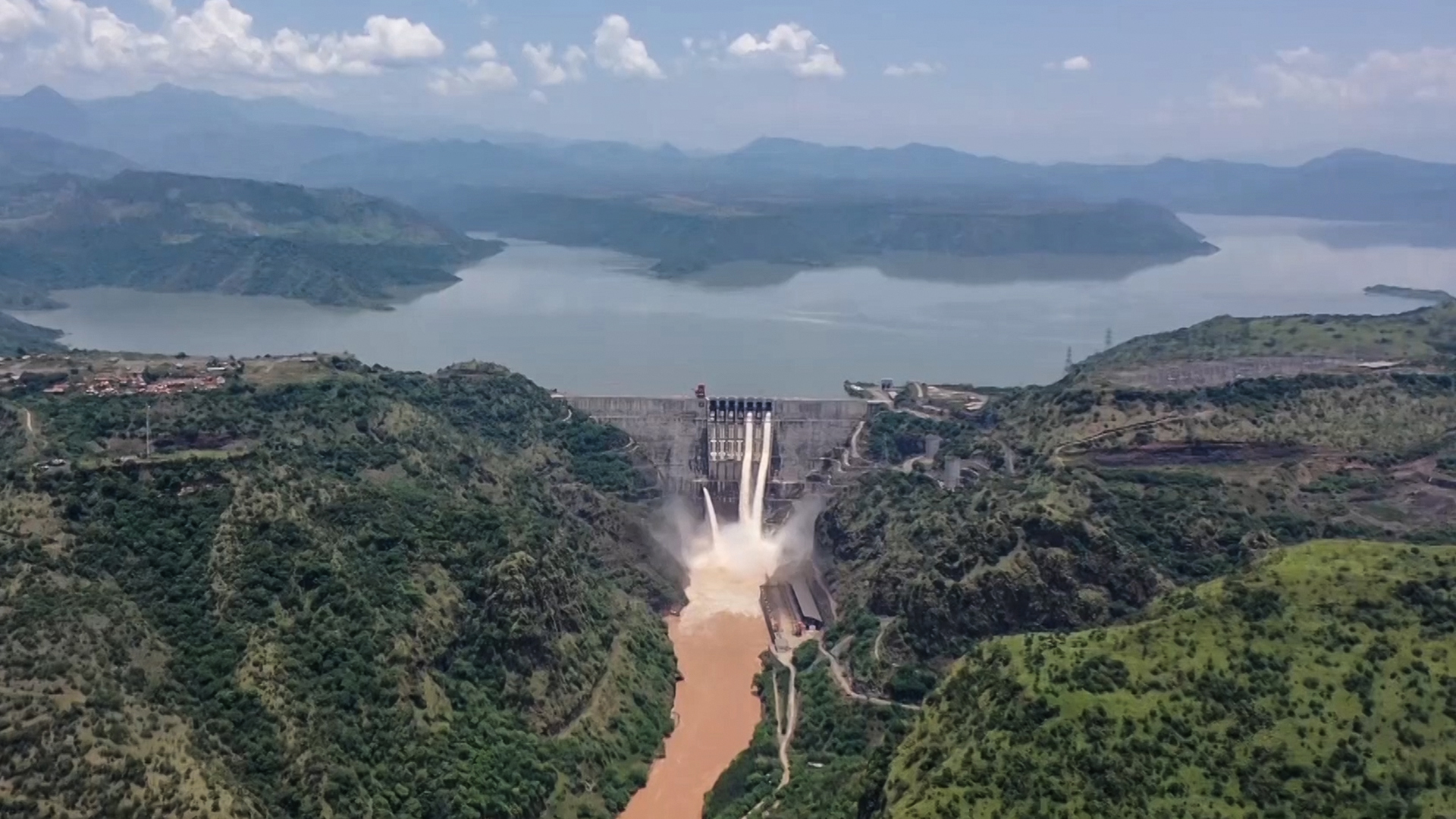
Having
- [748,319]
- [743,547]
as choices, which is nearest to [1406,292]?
[748,319]

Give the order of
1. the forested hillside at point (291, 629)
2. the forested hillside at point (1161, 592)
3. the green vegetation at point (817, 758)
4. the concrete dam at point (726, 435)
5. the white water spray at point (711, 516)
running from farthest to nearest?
the concrete dam at point (726, 435), the white water spray at point (711, 516), the green vegetation at point (817, 758), the forested hillside at point (291, 629), the forested hillside at point (1161, 592)

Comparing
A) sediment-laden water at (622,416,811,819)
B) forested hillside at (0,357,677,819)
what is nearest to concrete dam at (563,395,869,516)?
sediment-laden water at (622,416,811,819)

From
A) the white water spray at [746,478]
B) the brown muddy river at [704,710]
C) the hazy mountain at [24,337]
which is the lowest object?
the brown muddy river at [704,710]

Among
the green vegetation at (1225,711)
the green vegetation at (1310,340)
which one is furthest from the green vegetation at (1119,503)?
the green vegetation at (1310,340)

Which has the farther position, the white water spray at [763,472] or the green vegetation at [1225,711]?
the white water spray at [763,472]

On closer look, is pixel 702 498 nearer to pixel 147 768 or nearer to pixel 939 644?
pixel 939 644

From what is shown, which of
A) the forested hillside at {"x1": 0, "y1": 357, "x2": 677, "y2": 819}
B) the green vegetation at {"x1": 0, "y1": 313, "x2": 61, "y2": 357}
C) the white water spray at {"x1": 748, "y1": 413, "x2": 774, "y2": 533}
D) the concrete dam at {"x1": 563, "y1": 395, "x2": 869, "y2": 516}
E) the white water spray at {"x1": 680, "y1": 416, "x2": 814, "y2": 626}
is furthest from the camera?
the green vegetation at {"x1": 0, "y1": 313, "x2": 61, "y2": 357}

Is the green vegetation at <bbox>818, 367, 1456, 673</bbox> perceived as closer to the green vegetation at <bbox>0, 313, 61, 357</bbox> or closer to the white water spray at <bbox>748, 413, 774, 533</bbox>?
the white water spray at <bbox>748, 413, 774, 533</bbox>

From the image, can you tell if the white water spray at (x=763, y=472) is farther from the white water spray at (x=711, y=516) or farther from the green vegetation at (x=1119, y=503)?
the green vegetation at (x=1119, y=503)
